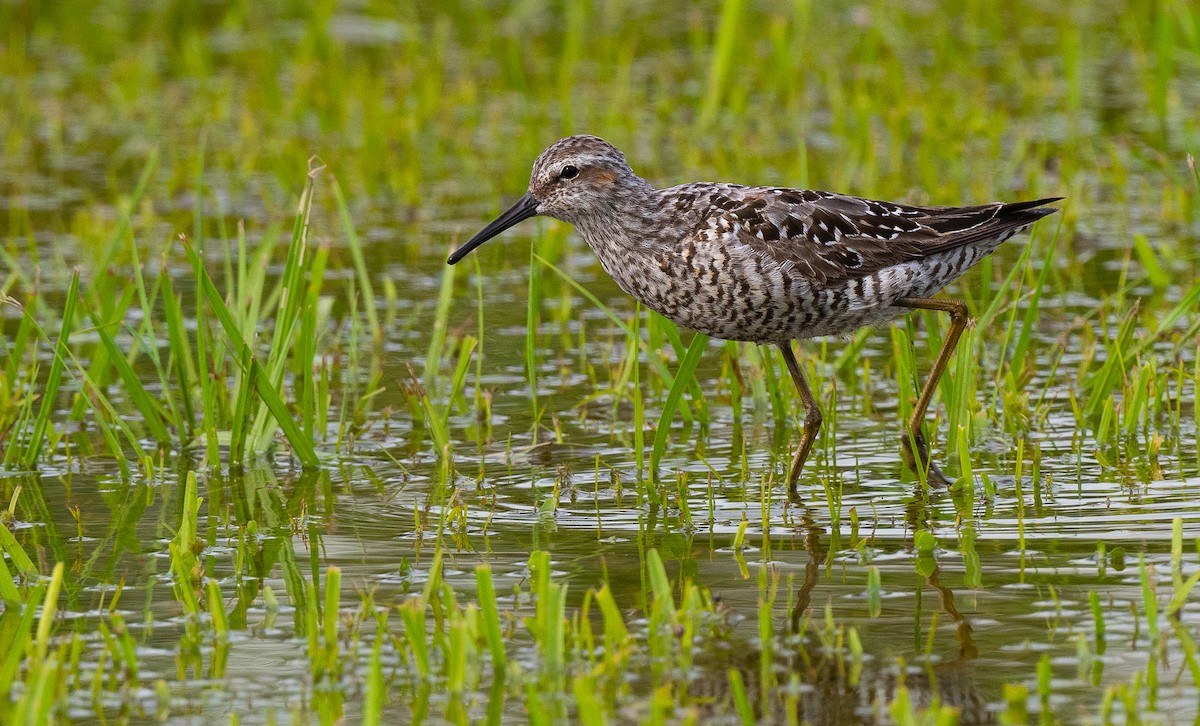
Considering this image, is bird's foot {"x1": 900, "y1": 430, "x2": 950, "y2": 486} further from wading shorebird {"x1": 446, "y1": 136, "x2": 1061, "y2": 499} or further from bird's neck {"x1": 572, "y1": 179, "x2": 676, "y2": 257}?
bird's neck {"x1": 572, "y1": 179, "x2": 676, "y2": 257}

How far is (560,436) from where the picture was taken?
25.1 feet

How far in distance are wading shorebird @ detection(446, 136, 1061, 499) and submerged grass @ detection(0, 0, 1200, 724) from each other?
230mm

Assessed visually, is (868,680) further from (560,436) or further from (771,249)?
Result: (560,436)

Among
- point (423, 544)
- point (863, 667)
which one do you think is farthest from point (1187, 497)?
point (423, 544)

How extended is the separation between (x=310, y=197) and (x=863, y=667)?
3.47 metres

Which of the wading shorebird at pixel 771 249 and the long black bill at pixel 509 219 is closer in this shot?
the wading shorebird at pixel 771 249

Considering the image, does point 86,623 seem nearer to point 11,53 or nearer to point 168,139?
point 168,139

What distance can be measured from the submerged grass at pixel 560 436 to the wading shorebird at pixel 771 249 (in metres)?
0.23

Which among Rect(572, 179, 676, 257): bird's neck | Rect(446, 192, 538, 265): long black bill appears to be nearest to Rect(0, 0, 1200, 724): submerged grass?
Rect(446, 192, 538, 265): long black bill

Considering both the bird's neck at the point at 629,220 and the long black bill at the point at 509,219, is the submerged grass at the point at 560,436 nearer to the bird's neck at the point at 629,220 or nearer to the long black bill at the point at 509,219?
the long black bill at the point at 509,219

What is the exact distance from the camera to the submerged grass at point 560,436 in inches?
195

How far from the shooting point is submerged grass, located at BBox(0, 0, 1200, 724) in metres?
4.96

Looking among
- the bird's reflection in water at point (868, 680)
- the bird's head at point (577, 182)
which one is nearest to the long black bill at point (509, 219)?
the bird's head at point (577, 182)

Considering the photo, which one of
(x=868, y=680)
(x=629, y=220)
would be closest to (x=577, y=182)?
(x=629, y=220)
